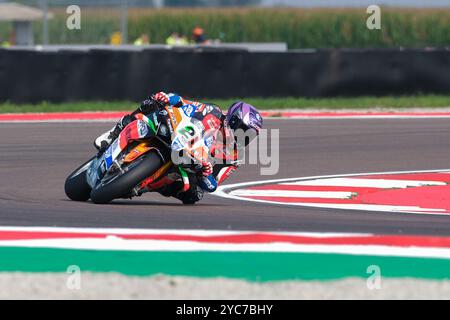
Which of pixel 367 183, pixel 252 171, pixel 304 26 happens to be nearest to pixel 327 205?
pixel 367 183

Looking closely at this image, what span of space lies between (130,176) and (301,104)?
43.4 ft

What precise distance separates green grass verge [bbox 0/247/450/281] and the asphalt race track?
4.43 feet

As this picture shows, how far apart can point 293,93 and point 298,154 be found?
285 inches

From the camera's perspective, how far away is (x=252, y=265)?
7.99m

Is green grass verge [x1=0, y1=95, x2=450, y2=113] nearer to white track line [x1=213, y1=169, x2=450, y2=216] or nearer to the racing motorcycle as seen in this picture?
white track line [x1=213, y1=169, x2=450, y2=216]

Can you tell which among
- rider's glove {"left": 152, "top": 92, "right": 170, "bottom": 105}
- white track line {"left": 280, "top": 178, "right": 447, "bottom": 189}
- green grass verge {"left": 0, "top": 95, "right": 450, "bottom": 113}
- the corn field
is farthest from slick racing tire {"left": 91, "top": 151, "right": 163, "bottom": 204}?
the corn field

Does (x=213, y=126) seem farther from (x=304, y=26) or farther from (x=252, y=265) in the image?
(x=304, y=26)

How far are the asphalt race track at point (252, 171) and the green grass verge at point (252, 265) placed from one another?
135 centimetres

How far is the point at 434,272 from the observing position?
798cm

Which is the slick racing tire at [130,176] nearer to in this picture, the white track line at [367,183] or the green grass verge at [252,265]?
the green grass verge at [252,265]

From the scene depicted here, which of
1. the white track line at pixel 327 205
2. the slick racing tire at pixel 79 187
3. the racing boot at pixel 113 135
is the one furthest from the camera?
the slick racing tire at pixel 79 187

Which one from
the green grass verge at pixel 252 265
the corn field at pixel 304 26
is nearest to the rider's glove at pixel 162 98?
the green grass verge at pixel 252 265

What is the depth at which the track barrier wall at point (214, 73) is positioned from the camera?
2322cm

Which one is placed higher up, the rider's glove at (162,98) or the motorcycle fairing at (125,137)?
the rider's glove at (162,98)
